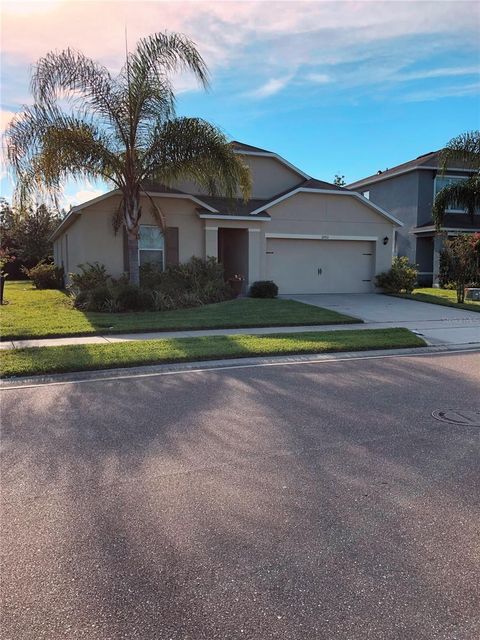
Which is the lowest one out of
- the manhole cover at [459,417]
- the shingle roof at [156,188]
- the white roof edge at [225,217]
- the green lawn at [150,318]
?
the manhole cover at [459,417]

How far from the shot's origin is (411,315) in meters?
14.5

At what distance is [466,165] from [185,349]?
16832mm

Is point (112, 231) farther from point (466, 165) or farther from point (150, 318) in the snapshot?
point (466, 165)

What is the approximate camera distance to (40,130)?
13.2 metres

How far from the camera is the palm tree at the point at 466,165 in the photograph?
18.8 m

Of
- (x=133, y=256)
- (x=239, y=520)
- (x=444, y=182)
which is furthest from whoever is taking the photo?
(x=444, y=182)

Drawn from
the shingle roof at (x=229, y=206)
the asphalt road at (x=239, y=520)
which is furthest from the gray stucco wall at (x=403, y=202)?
the asphalt road at (x=239, y=520)

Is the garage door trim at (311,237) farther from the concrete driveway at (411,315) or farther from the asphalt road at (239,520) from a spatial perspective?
the asphalt road at (239,520)

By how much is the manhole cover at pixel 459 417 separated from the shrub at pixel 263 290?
12324 millimetres

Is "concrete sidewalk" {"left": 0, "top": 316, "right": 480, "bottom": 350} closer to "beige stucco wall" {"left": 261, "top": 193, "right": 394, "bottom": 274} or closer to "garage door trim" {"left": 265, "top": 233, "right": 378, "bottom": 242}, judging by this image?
"garage door trim" {"left": 265, "top": 233, "right": 378, "bottom": 242}

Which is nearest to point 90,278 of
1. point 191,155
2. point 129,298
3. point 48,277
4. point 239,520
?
point 129,298

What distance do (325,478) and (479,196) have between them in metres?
19.7

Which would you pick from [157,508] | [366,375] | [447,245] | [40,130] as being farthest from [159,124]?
[157,508]

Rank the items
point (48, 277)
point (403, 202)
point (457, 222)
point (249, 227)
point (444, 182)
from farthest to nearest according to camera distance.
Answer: point (403, 202)
point (444, 182)
point (457, 222)
point (48, 277)
point (249, 227)
